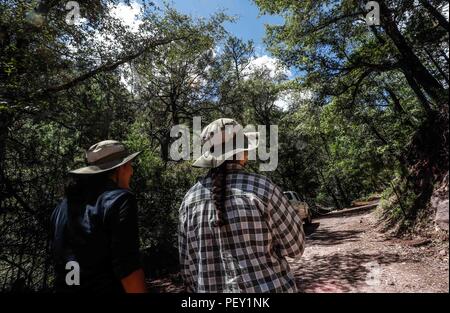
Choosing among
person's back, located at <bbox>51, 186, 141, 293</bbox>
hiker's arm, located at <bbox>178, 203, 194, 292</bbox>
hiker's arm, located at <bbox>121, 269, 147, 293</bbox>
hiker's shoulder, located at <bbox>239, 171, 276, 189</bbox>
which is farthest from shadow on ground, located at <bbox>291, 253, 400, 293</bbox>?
person's back, located at <bbox>51, 186, 141, 293</bbox>

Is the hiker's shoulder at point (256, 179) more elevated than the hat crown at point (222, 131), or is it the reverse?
the hat crown at point (222, 131)

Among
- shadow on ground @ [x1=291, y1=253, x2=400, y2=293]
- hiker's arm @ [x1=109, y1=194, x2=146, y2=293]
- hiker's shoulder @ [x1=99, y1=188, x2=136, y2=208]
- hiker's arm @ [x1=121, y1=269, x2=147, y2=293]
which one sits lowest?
shadow on ground @ [x1=291, y1=253, x2=400, y2=293]

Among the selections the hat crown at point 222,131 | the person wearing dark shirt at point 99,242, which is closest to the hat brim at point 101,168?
the person wearing dark shirt at point 99,242

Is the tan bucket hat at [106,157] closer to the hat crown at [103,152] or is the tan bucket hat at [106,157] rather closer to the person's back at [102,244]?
the hat crown at [103,152]

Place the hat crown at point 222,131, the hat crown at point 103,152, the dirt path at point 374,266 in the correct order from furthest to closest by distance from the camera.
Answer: the hat crown at point 103,152
the hat crown at point 222,131
the dirt path at point 374,266

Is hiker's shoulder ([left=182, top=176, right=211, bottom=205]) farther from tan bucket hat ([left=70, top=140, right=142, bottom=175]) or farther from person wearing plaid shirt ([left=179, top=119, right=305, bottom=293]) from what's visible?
tan bucket hat ([left=70, top=140, right=142, bottom=175])

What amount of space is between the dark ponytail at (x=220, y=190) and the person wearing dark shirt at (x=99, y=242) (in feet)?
1.68

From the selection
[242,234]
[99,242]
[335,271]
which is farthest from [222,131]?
[335,271]

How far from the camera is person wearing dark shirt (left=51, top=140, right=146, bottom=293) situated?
5.89 ft

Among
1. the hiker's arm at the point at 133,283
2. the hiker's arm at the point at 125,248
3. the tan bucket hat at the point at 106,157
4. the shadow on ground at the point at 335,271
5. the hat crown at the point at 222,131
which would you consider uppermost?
the hat crown at the point at 222,131

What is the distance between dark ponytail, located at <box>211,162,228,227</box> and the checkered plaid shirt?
0.08ft

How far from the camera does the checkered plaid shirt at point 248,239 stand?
177 centimetres

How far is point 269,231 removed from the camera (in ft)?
5.98

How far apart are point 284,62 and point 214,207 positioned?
30.8 feet
